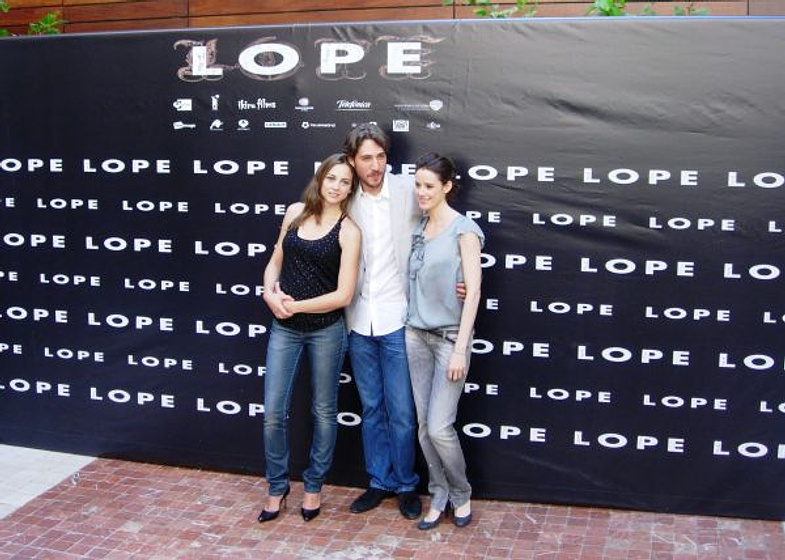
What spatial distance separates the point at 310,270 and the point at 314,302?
0.56 feet

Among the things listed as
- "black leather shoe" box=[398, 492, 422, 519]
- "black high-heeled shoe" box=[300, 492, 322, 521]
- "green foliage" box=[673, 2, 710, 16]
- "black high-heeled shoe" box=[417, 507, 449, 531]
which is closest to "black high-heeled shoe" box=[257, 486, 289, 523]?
"black high-heeled shoe" box=[300, 492, 322, 521]

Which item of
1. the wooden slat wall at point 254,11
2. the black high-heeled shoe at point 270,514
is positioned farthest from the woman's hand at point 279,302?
the wooden slat wall at point 254,11

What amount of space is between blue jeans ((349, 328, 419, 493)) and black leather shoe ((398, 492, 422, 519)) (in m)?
0.03

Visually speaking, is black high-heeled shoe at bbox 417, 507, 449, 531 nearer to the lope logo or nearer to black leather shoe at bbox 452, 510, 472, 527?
black leather shoe at bbox 452, 510, 472, 527

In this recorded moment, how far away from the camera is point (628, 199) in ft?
15.0

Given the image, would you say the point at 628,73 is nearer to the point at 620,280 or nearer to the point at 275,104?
the point at 620,280

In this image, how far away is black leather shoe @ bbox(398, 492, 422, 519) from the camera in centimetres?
468

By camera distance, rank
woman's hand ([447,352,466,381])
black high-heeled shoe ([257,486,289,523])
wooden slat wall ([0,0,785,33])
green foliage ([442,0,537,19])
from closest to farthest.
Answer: woman's hand ([447,352,466,381])
black high-heeled shoe ([257,486,289,523])
green foliage ([442,0,537,19])
wooden slat wall ([0,0,785,33])

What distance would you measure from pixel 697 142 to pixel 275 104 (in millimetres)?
2337

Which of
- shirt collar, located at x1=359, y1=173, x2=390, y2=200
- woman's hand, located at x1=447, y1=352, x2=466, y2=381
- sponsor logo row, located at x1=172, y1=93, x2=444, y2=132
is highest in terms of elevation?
sponsor logo row, located at x1=172, y1=93, x2=444, y2=132

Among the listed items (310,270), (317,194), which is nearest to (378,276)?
(310,270)

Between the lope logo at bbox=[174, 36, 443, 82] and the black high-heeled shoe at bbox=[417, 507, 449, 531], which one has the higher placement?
the lope logo at bbox=[174, 36, 443, 82]

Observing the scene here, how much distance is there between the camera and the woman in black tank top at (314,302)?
4.41m

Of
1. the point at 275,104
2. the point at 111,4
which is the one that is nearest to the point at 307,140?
the point at 275,104
